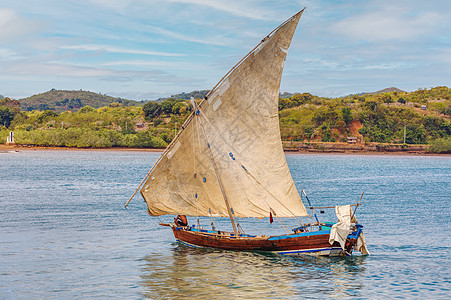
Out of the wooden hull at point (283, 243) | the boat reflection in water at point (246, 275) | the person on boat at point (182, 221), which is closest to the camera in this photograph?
the boat reflection in water at point (246, 275)

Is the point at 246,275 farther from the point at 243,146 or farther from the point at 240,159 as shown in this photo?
the point at 243,146

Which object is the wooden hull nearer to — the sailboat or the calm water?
the sailboat

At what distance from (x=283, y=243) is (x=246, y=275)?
3.58 metres

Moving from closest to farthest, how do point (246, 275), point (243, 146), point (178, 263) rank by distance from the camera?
point (246, 275) → point (178, 263) → point (243, 146)

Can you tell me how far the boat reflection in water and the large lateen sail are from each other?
2.96 m

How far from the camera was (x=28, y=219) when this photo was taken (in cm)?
4369

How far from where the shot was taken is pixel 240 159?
31.4 meters

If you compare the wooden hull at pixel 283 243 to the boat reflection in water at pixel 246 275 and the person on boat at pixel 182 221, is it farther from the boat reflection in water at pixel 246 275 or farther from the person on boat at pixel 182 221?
the person on boat at pixel 182 221

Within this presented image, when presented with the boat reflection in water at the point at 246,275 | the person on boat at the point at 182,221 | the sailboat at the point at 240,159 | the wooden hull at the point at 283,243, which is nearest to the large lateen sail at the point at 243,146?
the sailboat at the point at 240,159

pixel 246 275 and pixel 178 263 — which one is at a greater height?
pixel 246 275

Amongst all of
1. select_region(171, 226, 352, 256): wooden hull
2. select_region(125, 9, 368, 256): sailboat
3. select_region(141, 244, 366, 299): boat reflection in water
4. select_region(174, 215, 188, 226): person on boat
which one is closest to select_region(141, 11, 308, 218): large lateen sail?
select_region(125, 9, 368, 256): sailboat

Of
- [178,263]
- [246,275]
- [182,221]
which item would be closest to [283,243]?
[246,275]

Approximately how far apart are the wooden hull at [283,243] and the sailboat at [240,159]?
0.05m

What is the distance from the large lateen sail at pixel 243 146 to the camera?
100 feet
